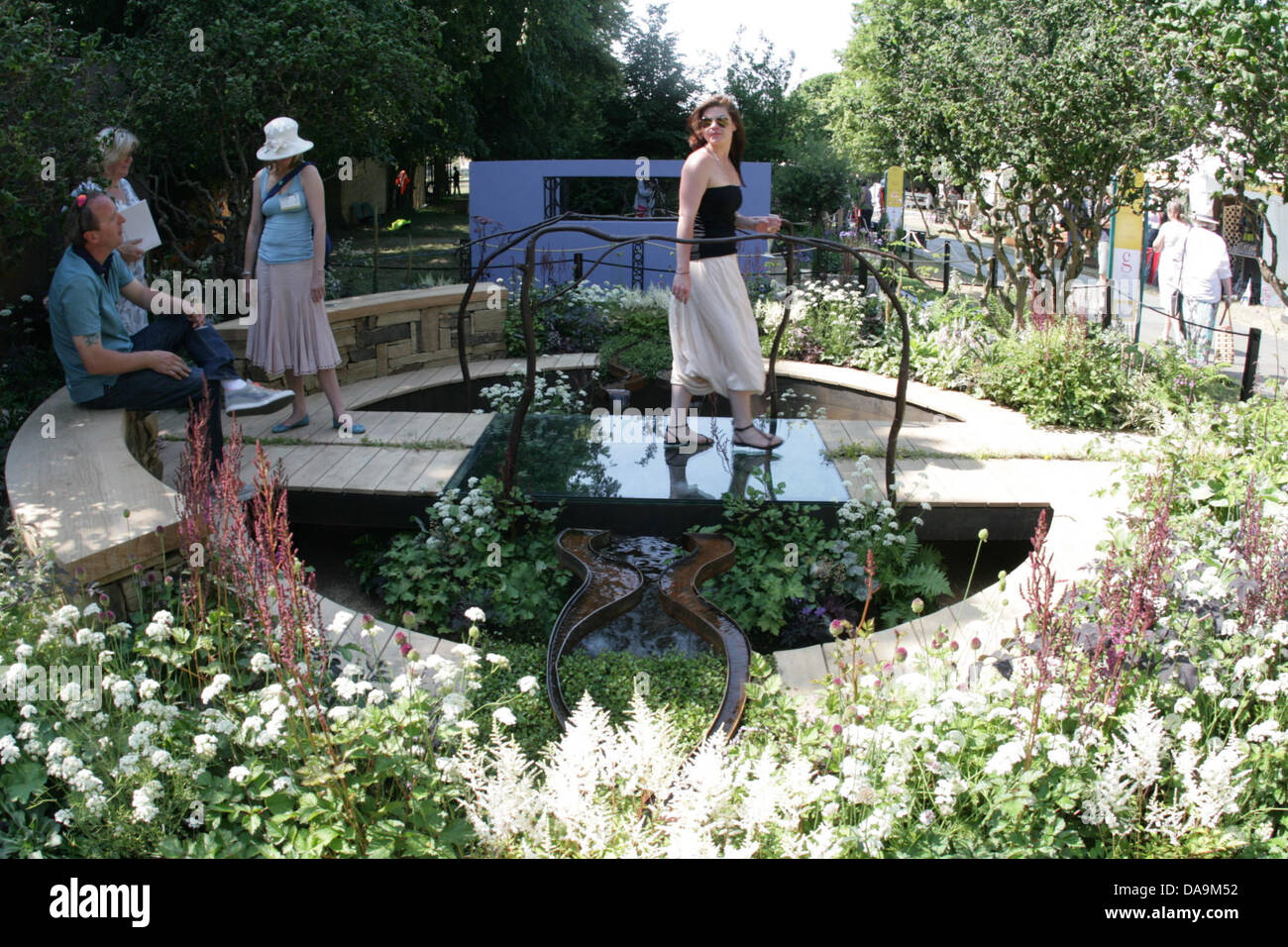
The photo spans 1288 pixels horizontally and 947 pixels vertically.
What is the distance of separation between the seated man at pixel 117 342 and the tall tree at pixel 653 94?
66.2ft

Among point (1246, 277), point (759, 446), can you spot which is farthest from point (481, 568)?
point (1246, 277)

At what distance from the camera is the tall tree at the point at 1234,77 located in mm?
5199

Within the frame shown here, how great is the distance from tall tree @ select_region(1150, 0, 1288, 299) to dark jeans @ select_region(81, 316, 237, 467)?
4936 mm

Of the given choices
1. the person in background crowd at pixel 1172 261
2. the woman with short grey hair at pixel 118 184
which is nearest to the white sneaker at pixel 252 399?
the woman with short grey hair at pixel 118 184

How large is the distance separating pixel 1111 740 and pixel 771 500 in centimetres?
218

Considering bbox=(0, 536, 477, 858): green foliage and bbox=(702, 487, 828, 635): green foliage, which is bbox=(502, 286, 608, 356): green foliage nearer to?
bbox=(702, 487, 828, 635): green foliage

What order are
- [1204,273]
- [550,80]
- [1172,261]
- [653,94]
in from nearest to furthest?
[1204,273]
[1172,261]
[550,80]
[653,94]

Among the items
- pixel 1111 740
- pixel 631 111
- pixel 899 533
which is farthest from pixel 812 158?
pixel 1111 740

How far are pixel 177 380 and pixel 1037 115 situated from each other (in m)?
5.95

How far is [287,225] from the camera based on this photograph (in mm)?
5680

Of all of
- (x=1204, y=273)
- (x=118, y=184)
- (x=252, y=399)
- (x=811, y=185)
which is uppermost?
(x=811, y=185)

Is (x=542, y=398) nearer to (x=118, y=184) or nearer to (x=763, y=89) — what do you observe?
(x=118, y=184)

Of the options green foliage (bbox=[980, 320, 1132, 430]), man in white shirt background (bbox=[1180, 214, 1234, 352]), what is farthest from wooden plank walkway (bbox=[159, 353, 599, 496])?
man in white shirt background (bbox=[1180, 214, 1234, 352])

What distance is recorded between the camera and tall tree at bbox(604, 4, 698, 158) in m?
24.3
